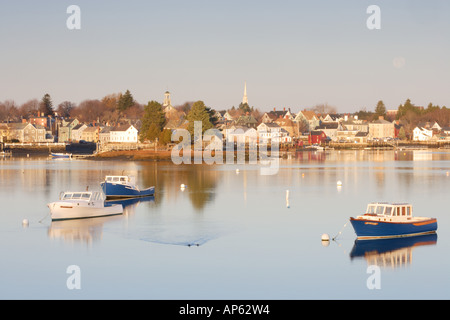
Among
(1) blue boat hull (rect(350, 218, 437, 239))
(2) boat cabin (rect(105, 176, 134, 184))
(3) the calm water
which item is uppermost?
(2) boat cabin (rect(105, 176, 134, 184))

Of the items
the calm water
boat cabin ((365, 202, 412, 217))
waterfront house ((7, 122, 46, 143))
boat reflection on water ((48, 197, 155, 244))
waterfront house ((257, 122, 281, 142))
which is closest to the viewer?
the calm water

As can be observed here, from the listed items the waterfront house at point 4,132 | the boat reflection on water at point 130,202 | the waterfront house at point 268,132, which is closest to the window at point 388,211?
the boat reflection on water at point 130,202

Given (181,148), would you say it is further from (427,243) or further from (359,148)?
(427,243)

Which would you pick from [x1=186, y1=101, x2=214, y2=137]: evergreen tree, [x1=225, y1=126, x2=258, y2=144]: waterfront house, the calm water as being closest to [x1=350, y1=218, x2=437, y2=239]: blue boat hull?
the calm water

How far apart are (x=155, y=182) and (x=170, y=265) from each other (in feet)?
137

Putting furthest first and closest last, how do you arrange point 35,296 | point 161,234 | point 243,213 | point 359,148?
point 359,148 < point 243,213 < point 161,234 < point 35,296

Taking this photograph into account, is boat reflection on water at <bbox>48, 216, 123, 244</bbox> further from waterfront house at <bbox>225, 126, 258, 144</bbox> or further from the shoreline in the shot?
waterfront house at <bbox>225, 126, 258, 144</bbox>

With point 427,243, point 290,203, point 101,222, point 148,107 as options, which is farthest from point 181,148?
point 427,243

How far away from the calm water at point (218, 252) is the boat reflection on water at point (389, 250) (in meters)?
0.06

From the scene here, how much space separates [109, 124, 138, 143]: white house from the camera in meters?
171

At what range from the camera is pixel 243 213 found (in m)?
44.2

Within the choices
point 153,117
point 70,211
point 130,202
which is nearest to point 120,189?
point 130,202

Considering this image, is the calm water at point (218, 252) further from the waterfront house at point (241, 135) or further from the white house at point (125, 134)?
the white house at point (125, 134)

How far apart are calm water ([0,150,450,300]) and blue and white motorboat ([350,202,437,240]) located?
0.84m
